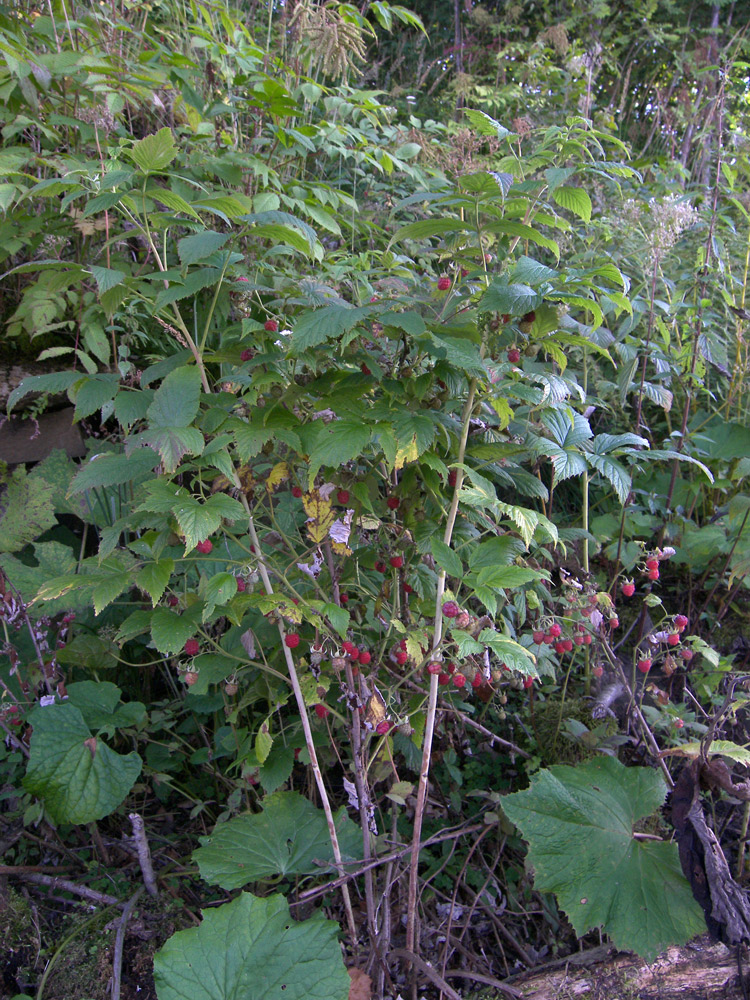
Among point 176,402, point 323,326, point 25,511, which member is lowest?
point 25,511

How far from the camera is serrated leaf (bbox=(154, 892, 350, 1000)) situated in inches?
42.5

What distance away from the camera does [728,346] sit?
2920 millimetres

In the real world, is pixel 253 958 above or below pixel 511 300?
below

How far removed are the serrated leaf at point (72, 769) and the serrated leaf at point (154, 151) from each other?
3.71 feet

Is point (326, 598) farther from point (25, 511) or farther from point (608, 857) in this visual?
point (25, 511)

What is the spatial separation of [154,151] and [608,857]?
1.58 metres

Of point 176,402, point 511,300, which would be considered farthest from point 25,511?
point 511,300

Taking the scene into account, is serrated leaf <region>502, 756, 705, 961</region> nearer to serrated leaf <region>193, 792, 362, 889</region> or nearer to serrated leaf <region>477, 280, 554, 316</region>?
serrated leaf <region>193, 792, 362, 889</region>

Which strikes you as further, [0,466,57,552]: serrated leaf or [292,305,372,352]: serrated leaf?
[0,466,57,552]: serrated leaf

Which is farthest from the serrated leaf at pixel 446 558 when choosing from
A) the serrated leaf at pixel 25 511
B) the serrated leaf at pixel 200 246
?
the serrated leaf at pixel 25 511

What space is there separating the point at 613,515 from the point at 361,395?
1.47 m

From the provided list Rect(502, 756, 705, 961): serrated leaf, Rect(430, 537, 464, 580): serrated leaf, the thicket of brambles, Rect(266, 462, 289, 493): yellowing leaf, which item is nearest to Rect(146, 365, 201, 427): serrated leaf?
the thicket of brambles

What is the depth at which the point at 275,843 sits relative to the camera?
4.50ft

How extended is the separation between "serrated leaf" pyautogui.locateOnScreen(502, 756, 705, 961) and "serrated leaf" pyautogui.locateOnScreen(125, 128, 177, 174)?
54.2 inches
